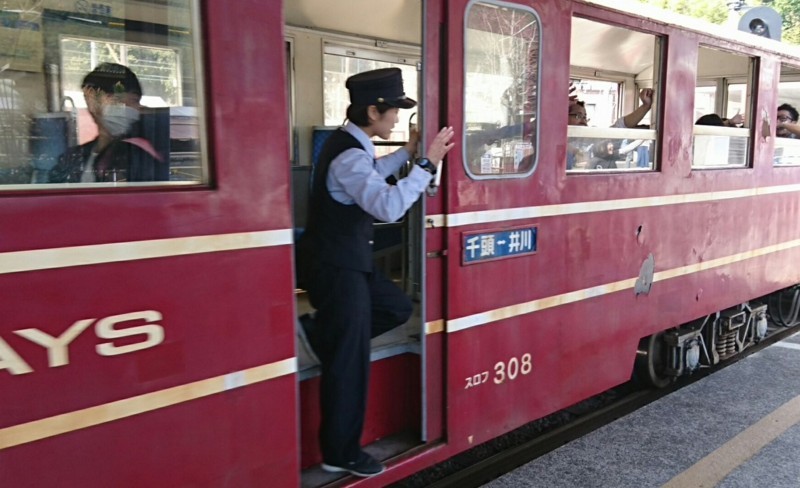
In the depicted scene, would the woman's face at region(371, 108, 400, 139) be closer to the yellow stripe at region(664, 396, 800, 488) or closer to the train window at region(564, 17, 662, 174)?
the train window at region(564, 17, 662, 174)

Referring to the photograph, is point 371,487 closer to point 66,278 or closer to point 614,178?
point 66,278

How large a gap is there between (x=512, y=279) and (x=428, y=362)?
2.08ft

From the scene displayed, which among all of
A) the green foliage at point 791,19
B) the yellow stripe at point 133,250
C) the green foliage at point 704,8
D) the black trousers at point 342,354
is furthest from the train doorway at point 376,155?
the green foliage at point 791,19

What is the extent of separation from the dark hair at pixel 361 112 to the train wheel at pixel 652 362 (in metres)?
2.96

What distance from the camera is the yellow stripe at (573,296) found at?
10.2 feet

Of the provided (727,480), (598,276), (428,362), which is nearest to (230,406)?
(428,362)

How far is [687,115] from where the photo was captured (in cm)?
427

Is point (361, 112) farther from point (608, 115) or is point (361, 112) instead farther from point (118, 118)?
point (608, 115)

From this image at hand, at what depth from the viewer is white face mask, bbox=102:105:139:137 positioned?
2.01 m

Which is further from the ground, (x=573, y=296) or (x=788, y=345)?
(x=573, y=296)

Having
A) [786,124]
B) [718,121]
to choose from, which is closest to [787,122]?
[786,124]

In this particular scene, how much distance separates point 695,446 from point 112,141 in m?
3.40

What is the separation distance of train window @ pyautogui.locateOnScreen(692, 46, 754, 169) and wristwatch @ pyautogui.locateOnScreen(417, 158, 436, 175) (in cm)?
252

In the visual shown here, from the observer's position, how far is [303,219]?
416 cm
